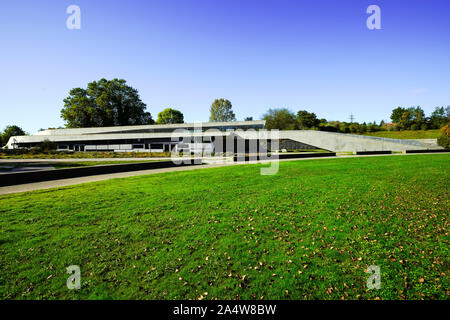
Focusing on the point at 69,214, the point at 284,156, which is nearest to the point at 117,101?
the point at 284,156

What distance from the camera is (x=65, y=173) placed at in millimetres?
15117

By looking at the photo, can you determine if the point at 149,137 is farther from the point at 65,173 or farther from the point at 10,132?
the point at 10,132

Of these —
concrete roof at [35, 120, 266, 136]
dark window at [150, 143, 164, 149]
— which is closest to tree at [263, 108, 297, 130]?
concrete roof at [35, 120, 266, 136]

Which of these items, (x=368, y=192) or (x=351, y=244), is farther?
(x=368, y=192)

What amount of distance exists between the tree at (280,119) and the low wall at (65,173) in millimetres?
46546

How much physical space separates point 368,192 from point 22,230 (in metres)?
12.9

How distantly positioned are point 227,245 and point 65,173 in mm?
14534

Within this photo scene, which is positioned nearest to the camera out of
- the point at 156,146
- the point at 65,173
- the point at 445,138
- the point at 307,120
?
the point at 65,173

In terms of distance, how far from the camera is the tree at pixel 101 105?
66500 millimetres

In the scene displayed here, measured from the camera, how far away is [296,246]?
548 centimetres

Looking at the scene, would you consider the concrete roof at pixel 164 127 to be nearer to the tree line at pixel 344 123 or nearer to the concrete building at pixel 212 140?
the concrete building at pixel 212 140

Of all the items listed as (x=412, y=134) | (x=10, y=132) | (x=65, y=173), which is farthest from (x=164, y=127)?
(x=10, y=132)

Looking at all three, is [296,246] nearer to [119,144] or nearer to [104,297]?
[104,297]

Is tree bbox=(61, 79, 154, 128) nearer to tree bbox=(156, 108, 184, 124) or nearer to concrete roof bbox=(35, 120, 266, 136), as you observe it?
concrete roof bbox=(35, 120, 266, 136)
